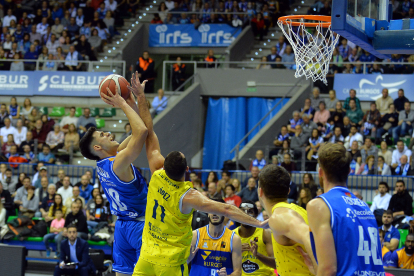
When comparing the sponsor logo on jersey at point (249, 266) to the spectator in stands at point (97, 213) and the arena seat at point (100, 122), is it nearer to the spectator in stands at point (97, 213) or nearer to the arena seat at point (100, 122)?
the spectator in stands at point (97, 213)

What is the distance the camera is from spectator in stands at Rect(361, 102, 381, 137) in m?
14.6

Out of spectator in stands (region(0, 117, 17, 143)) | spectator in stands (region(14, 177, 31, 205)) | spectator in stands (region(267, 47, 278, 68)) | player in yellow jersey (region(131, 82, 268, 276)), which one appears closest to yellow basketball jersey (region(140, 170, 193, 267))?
player in yellow jersey (region(131, 82, 268, 276))

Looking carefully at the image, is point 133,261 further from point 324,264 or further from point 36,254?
point 36,254

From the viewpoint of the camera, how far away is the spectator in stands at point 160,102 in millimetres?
17703

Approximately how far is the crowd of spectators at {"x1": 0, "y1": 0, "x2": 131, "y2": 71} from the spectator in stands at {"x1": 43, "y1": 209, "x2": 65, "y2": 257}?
7.34m

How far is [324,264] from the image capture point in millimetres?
3373

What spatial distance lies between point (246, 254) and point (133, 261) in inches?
77.7

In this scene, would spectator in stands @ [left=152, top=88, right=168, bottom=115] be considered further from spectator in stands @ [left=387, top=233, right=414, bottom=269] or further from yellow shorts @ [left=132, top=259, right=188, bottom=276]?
yellow shorts @ [left=132, top=259, right=188, bottom=276]

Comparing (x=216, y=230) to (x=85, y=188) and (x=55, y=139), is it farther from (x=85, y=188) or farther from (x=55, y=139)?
(x=55, y=139)

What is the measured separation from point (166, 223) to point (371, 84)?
12607 mm

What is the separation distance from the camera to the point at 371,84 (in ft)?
53.2

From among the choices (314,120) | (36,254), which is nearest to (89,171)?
(36,254)

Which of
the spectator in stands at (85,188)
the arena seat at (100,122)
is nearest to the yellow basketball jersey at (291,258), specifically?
the spectator in stands at (85,188)

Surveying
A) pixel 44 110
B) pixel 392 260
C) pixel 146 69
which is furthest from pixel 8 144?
pixel 392 260
